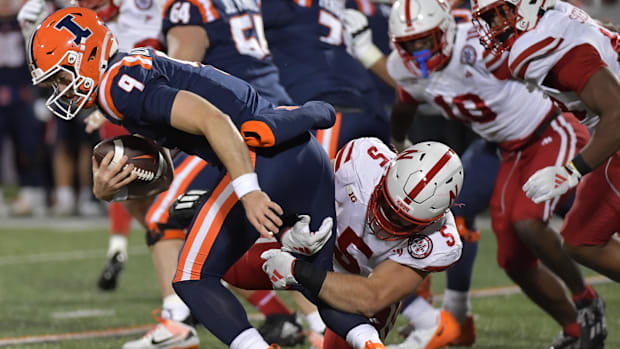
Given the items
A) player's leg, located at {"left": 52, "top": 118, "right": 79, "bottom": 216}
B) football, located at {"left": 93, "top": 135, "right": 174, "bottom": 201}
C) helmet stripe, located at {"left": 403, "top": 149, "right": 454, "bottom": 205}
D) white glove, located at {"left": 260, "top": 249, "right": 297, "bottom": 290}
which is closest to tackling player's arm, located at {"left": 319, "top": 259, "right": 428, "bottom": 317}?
white glove, located at {"left": 260, "top": 249, "right": 297, "bottom": 290}

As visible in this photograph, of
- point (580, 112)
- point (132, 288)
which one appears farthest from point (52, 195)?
point (580, 112)

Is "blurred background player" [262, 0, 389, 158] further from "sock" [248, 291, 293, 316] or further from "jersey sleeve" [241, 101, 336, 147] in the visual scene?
"jersey sleeve" [241, 101, 336, 147]

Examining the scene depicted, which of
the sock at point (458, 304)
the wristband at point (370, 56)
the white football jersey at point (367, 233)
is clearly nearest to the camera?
the white football jersey at point (367, 233)

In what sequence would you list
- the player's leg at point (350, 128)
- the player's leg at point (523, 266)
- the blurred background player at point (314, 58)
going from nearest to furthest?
the player's leg at point (523, 266) → the player's leg at point (350, 128) → the blurred background player at point (314, 58)

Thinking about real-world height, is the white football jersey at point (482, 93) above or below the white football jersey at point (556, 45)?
below

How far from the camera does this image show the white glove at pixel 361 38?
15.7 feet

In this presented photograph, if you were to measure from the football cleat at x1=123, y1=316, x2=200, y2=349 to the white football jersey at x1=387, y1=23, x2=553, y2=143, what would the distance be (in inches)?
59.8

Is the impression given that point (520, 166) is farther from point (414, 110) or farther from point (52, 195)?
point (52, 195)

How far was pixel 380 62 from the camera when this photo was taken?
4770 mm

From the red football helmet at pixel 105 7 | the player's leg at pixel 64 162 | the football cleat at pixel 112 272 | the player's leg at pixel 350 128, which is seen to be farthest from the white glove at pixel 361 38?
the player's leg at pixel 64 162

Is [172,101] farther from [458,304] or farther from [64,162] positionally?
[64,162]

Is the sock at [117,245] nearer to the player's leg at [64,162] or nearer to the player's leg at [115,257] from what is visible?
the player's leg at [115,257]

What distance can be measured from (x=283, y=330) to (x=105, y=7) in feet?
6.49

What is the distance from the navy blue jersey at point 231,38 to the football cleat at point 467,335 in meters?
1.27
